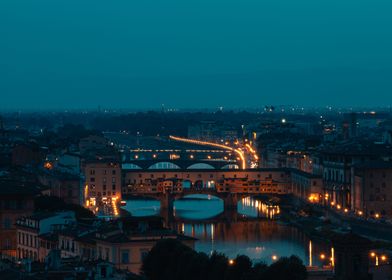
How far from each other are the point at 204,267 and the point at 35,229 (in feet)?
14.5

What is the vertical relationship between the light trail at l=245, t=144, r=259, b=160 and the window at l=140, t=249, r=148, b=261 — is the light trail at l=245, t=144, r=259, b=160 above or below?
below

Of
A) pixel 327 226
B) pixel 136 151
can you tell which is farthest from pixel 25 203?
pixel 136 151

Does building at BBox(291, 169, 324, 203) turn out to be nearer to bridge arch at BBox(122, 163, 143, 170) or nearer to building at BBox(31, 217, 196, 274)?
bridge arch at BBox(122, 163, 143, 170)

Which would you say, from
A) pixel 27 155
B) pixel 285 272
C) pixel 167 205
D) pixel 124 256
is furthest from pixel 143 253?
pixel 27 155

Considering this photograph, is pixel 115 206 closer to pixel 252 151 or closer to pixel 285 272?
pixel 285 272

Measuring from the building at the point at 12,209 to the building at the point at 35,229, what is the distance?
10.3 inches

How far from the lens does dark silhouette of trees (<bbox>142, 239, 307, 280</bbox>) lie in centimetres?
1377

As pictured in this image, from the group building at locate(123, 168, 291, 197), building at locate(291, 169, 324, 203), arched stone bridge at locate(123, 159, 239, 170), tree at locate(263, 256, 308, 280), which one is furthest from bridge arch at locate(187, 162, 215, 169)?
tree at locate(263, 256, 308, 280)

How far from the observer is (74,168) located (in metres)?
39.4

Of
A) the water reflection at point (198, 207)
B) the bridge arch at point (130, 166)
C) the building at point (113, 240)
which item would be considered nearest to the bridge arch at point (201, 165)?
the bridge arch at point (130, 166)

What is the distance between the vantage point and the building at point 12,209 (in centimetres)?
1988

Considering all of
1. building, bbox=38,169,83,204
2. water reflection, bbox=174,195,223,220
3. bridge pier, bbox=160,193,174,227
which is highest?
building, bbox=38,169,83,204

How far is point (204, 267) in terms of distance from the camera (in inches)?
586

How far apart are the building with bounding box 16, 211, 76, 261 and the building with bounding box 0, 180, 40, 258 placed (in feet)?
0.86
